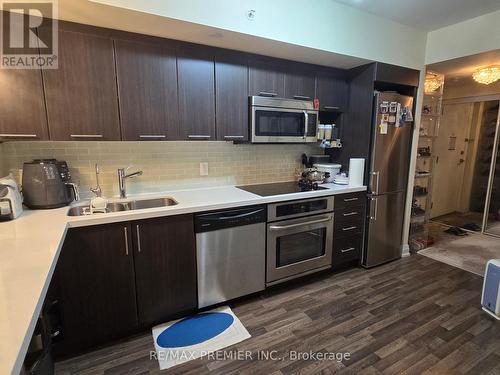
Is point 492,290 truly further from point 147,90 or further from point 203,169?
point 147,90

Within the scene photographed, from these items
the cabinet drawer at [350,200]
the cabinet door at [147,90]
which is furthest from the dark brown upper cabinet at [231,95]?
the cabinet drawer at [350,200]

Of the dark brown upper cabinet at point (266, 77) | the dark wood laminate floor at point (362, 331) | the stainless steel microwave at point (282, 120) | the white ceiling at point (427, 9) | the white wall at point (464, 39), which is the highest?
the white ceiling at point (427, 9)

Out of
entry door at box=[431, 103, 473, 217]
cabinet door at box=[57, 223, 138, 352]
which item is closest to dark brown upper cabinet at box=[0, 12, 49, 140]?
cabinet door at box=[57, 223, 138, 352]

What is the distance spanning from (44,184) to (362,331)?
8.64 feet

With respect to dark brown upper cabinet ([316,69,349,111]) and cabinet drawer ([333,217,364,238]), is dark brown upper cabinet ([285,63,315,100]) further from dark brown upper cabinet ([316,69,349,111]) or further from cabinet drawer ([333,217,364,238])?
cabinet drawer ([333,217,364,238])

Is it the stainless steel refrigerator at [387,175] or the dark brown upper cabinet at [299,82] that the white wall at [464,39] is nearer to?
the stainless steel refrigerator at [387,175]

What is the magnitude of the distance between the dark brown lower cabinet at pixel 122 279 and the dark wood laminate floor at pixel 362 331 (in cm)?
17

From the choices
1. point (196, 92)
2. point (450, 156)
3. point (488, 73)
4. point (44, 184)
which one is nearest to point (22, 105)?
point (44, 184)

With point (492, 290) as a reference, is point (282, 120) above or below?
above

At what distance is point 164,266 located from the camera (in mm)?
1998

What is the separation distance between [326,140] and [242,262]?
5.72 ft

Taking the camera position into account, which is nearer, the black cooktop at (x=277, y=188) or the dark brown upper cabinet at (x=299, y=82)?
the black cooktop at (x=277, y=188)

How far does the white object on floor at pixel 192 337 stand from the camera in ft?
5.97

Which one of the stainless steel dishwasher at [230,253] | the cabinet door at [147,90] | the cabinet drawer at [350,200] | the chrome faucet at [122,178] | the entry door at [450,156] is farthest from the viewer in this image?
the entry door at [450,156]
